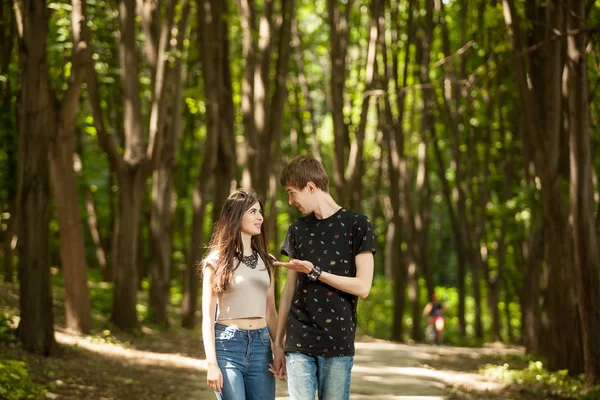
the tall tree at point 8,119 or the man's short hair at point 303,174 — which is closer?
the man's short hair at point 303,174

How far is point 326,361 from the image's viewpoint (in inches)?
201

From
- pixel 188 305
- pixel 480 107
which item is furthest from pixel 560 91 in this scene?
pixel 480 107

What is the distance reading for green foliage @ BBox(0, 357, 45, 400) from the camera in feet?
28.6

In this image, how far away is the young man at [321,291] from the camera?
16.7 ft

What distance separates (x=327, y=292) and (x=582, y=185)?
7.02 metres

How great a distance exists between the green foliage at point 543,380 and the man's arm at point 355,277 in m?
7.49

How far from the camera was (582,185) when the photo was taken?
11242 millimetres

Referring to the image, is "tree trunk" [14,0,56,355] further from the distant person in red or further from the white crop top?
the distant person in red

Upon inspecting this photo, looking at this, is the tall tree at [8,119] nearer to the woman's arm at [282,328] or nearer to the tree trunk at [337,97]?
the tree trunk at [337,97]

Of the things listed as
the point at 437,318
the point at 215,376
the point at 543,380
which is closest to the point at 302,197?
the point at 215,376

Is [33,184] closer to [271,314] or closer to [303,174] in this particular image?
[271,314]

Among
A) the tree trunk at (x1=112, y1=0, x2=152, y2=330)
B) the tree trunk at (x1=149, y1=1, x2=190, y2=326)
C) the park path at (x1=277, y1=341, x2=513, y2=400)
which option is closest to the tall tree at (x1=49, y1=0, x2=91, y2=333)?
the tree trunk at (x1=112, y1=0, x2=152, y2=330)

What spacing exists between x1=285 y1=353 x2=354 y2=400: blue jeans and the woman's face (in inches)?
29.5

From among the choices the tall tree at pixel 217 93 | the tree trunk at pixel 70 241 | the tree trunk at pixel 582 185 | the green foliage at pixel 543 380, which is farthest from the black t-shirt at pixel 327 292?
the tall tree at pixel 217 93
